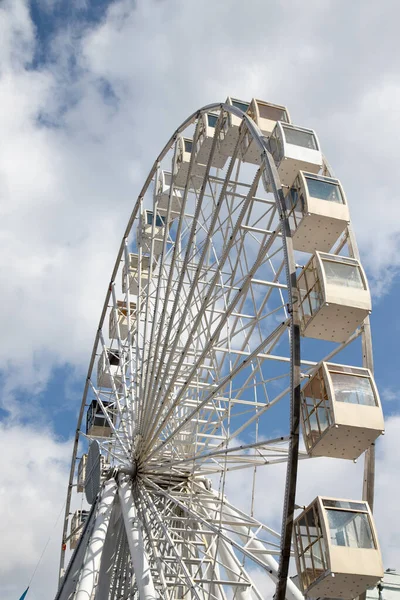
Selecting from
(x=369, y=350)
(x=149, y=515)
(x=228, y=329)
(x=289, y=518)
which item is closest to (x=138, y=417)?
(x=149, y=515)

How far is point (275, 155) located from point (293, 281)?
3349 millimetres

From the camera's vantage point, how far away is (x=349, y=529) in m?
7.96

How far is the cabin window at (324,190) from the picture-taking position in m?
10.1

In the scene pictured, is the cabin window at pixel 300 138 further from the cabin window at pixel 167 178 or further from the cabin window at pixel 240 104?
the cabin window at pixel 167 178

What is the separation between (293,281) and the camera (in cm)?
838

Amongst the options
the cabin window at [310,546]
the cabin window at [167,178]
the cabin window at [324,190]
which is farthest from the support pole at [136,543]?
the cabin window at [167,178]

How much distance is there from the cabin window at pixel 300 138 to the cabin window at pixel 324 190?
947 millimetres

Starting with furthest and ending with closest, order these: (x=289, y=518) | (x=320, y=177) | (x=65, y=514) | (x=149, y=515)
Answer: (x=65, y=514) → (x=149, y=515) → (x=320, y=177) → (x=289, y=518)

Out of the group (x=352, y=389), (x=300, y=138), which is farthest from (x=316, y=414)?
(x=300, y=138)

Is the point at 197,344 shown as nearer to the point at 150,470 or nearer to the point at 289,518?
the point at 150,470

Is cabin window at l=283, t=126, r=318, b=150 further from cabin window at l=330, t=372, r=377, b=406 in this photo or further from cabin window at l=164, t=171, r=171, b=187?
cabin window at l=164, t=171, r=171, b=187

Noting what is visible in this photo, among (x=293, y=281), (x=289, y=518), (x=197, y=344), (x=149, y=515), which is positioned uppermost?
(x=197, y=344)

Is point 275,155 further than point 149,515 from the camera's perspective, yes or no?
No

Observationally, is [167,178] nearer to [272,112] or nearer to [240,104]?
[240,104]
